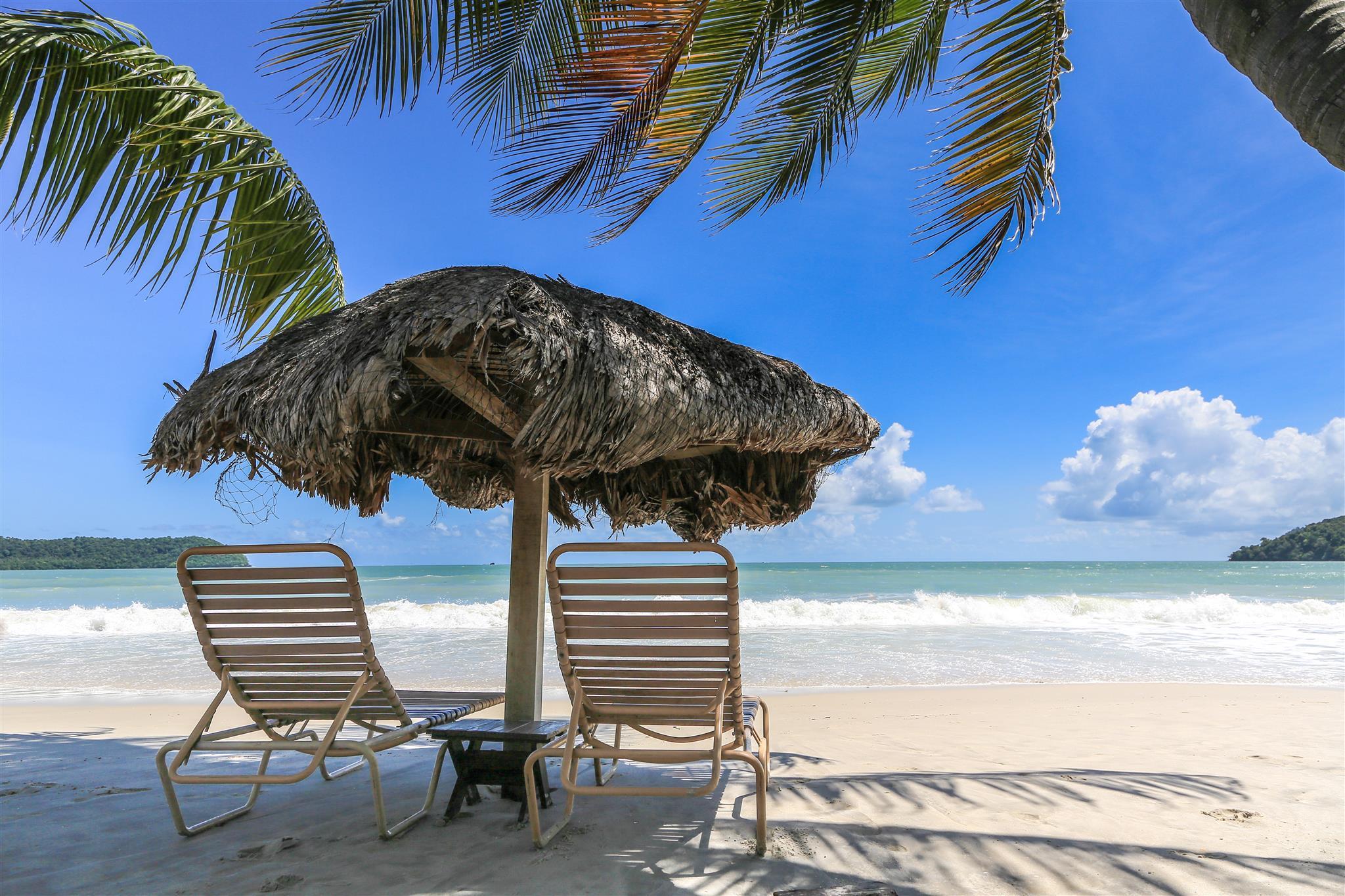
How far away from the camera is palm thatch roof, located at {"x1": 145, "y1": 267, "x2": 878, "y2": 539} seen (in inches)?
102

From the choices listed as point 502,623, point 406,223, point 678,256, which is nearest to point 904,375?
point 502,623

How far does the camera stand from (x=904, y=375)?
29.7m

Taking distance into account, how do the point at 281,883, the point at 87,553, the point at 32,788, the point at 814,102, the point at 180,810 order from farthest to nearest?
the point at 87,553, the point at 814,102, the point at 32,788, the point at 180,810, the point at 281,883

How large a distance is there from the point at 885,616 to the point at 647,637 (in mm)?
13975

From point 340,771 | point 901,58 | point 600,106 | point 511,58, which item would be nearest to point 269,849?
point 340,771

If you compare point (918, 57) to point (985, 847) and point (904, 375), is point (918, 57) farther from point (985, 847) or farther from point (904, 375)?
point (904, 375)

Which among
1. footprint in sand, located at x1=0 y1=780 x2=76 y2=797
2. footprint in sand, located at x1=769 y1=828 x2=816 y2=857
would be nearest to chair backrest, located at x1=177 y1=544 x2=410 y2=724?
→ footprint in sand, located at x1=769 y1=828 x2=816 y2=857

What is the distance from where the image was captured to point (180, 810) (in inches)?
111

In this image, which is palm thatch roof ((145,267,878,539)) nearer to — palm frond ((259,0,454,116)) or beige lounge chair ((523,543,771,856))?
beige lounge chair ((523,543,771,856))

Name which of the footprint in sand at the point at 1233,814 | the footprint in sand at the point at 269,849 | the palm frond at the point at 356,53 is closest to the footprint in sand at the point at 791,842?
the footprint in sand at the point at 269,849

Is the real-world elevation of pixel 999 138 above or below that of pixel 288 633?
above

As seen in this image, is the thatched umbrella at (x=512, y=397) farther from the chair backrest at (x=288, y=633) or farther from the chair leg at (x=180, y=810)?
the chair leg at (x=180, y=810)

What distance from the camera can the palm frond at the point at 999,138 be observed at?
10.0ft

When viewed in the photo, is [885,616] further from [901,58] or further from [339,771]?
[339,771]
